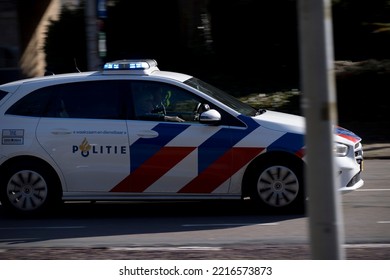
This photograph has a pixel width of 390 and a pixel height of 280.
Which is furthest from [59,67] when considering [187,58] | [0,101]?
[0,101]

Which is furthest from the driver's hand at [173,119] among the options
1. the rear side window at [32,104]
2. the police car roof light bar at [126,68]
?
the rear side window at [32,104]

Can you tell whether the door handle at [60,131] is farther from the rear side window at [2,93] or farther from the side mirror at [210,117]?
the side mirror at [210,117]

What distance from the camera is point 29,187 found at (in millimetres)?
9523

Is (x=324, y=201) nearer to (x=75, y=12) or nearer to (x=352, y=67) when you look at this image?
(x=352, y=67)

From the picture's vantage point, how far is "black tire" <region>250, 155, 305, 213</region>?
923 cm

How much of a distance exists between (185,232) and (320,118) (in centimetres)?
395

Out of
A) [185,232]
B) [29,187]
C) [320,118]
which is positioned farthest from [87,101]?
[320,118]

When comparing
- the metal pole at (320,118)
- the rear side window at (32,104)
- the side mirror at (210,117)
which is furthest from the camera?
the rear side window at (32,104)

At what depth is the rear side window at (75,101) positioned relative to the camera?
9516 millimetres

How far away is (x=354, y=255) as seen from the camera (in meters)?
7.09

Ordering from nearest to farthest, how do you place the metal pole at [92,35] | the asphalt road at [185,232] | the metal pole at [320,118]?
the metal pole at [320,118] → the asphalt road at [185,232] → the metal pole at [92,35]

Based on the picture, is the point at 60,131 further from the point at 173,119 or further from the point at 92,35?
the point at 92,35

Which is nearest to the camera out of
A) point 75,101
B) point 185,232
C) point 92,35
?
point 185,232

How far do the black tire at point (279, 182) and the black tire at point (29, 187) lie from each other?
2342mm
